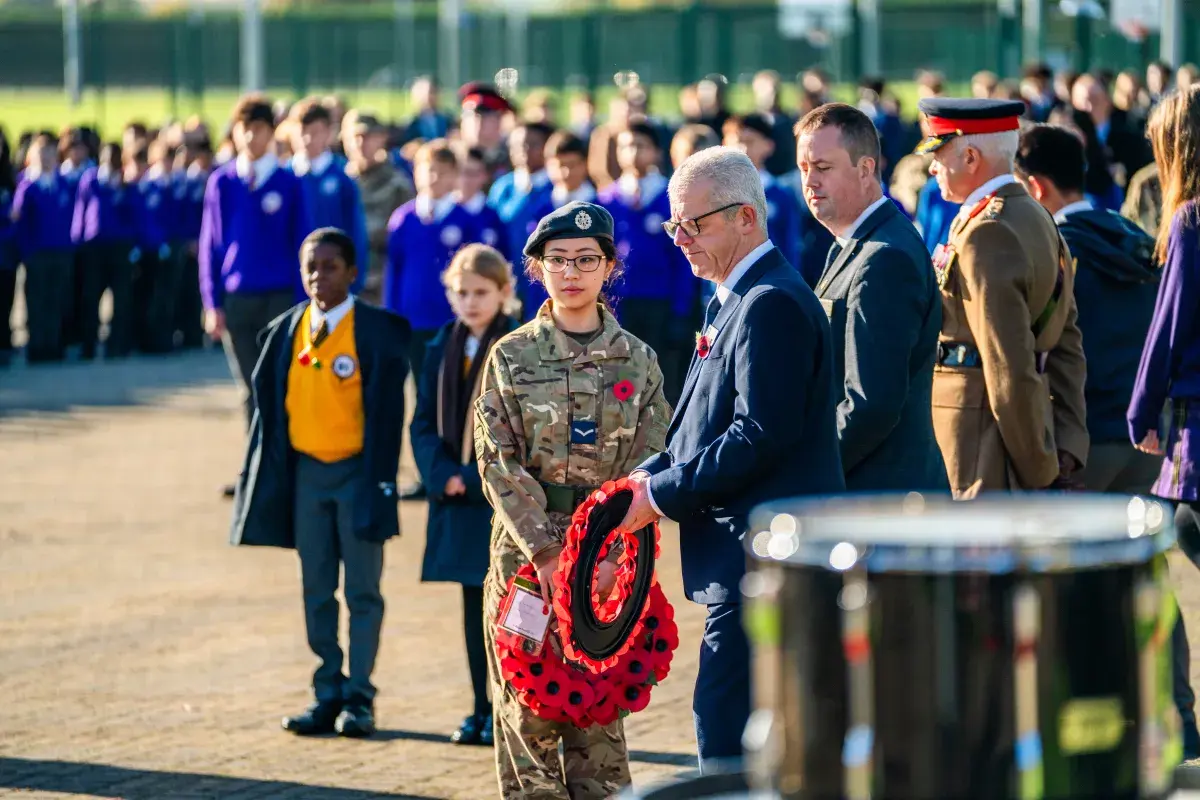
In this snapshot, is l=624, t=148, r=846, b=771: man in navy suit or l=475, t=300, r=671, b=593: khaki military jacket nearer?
l=624, t=148, r=846, b=771: man in navy suit

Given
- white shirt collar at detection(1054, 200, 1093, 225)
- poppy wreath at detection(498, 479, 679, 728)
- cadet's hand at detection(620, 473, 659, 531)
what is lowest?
poppy wreath at detection(498, 479, 679, 728)

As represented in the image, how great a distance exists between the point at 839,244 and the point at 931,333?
362 millimetres

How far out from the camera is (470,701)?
7.70m

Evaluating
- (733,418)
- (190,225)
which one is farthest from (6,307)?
(733,418)

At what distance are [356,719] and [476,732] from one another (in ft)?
1.50

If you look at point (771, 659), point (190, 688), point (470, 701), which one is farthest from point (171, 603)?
point (771, 659)

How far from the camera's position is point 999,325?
6.01 metres

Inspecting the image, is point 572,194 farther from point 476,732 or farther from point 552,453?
point 552,453

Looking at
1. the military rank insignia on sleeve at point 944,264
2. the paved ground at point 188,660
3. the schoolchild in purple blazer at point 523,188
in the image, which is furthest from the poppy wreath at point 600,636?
the schoolchild in purple blazer at point 523,188

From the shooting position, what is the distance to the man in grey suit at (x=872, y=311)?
17.4 ft

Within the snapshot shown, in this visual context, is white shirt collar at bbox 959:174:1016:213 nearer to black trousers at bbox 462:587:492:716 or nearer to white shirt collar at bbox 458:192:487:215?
black trousers at bbox 462:587:492:716

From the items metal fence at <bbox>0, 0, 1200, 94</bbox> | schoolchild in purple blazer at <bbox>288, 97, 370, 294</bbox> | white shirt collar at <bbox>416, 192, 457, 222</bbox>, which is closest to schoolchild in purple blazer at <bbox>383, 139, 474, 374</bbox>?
white shirt collar at <bbox>416, 192, 457, 222</bbox>

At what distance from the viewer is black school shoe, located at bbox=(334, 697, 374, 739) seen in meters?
7.25

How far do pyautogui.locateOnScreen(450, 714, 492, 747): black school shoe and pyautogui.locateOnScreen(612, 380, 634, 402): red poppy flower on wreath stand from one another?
1769 mm
